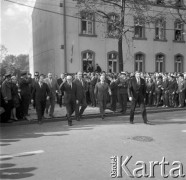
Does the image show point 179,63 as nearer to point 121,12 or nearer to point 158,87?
point 158,87

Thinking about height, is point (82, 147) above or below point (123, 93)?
below

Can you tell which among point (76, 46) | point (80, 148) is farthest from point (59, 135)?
point (76, 46)

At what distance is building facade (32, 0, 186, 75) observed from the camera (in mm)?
23438

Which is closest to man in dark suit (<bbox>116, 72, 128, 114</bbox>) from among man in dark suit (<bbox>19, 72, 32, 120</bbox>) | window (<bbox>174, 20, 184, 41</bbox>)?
man in dark suit (<bbox>19, 72, 32, 120</bbox>)

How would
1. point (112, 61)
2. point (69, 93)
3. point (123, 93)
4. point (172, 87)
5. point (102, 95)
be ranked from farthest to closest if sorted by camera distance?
point (112, 61) < point (172, 87) < point (123, 93) < point (102, 95) < point (69, 93)

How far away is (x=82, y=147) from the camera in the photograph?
7559 millimetres

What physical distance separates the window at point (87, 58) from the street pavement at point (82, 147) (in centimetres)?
1349

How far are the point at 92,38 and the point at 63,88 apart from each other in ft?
45.8

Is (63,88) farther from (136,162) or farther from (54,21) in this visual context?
(54,21)

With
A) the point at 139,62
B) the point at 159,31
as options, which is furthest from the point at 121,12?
the point at 159,31

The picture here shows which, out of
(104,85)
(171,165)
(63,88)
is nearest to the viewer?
(171,165)

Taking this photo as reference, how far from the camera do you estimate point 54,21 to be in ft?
80.4

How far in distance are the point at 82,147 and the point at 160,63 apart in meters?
22.0

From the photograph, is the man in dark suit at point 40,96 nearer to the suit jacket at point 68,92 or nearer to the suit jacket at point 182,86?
the suit jacket at point 68,92
